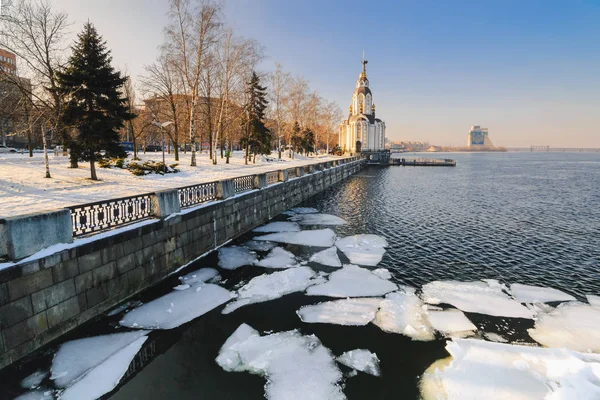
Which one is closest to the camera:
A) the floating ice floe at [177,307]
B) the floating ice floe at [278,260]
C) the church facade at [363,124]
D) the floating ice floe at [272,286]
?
the floating ice floe at [177,307]

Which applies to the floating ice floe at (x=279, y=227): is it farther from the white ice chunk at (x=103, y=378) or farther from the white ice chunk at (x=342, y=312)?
the white ice chunk at (x=103, y=378)

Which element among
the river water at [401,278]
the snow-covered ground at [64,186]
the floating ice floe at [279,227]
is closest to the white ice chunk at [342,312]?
the river water at [401,278]

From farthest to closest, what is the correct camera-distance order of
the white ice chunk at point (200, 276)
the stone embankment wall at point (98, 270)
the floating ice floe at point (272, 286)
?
the white ice chunk at point (200, 276) < the floating ice floe at point (272, 286) < the stone embankment wall at point (98, 270)

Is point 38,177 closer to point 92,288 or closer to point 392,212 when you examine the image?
point 92,288

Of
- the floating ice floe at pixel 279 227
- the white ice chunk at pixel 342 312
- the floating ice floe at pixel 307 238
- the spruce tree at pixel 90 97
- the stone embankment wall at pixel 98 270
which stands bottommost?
the white ice chunk at pixel 342 312

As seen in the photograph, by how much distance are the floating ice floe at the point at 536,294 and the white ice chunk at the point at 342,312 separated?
13.5ft

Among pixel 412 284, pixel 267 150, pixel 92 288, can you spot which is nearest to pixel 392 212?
pixel 412 284

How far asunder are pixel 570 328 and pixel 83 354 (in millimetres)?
10498

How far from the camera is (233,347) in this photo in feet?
21.6

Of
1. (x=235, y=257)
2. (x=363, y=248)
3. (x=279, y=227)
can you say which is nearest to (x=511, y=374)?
(x=363, y=248)

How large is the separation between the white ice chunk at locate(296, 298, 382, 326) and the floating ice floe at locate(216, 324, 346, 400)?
2.73 feet

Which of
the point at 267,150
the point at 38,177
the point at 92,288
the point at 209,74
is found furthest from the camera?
the point at 267,150

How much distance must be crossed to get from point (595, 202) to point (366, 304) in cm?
2908

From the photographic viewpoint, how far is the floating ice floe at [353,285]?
29.8 ft
